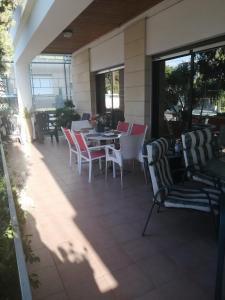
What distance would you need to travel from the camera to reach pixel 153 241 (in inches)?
96.2

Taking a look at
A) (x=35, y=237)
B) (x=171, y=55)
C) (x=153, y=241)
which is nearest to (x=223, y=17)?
(x=171, y=55)

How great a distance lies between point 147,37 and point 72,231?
12.5 feet

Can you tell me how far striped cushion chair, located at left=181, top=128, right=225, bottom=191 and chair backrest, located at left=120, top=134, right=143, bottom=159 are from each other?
1031 mm

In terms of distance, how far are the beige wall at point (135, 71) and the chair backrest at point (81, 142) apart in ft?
5.00

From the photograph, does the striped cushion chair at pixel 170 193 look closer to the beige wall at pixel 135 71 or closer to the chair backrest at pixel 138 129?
the chair backrest at pixel 138 129

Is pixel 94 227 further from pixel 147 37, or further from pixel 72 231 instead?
pixel 147 37

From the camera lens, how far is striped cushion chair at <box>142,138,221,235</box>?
2.27 m

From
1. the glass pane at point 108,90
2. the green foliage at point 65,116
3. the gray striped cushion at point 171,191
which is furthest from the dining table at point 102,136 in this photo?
the green foliage at point 65,116

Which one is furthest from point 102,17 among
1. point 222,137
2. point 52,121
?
point 52,121

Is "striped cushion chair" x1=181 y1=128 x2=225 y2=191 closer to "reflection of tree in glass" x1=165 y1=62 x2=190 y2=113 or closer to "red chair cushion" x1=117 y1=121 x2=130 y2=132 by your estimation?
"reflection of tree in glass" x1=165 y1=62 x2=190 y2=113

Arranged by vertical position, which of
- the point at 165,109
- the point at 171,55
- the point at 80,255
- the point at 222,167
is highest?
the point at 171,55

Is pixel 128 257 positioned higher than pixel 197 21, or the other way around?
pixel 197 21

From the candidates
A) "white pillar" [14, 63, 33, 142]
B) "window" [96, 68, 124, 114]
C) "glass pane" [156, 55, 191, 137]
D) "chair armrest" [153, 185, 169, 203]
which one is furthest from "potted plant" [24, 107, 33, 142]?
"chair armrest" [153, 185, 169, 203]

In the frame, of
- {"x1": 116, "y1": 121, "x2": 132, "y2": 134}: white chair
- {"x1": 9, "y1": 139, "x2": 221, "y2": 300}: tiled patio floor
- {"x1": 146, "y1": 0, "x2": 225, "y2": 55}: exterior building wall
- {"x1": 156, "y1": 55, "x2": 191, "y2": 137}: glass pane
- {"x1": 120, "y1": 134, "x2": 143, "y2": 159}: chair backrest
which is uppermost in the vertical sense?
{"x1": 146, "y1": 0, "x2": 225, "y2": 55}: exterior building wall
